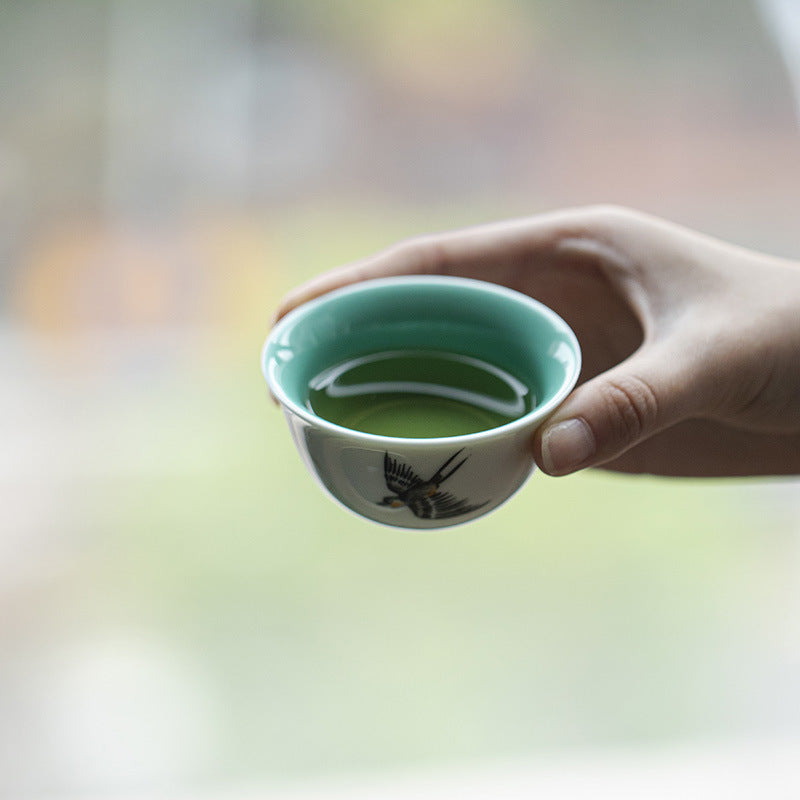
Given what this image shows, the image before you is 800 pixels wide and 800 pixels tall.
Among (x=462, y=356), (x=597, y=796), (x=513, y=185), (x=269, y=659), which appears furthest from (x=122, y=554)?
(x=513, y=185)

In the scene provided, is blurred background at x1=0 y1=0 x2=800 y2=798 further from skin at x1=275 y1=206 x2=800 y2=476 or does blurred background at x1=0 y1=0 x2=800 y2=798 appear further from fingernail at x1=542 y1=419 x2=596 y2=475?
fingernail at x1=542 y1=419 x2=596 y2=475

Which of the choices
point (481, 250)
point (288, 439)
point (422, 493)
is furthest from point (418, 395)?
point (288, 439)

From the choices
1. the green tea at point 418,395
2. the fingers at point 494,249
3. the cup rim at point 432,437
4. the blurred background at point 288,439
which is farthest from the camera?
the blurred background at point 288,439

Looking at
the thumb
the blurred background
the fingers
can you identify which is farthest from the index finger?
the blurred background

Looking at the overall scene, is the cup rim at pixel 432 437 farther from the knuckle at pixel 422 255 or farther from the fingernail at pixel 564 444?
the knuckle at pixel 422 255

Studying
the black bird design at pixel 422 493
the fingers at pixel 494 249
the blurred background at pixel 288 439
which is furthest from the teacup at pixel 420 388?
the blurred background at pixel 288 439

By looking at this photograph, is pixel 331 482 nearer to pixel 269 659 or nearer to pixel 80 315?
pixel 269 659

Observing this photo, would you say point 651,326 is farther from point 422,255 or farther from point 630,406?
point 422,255
